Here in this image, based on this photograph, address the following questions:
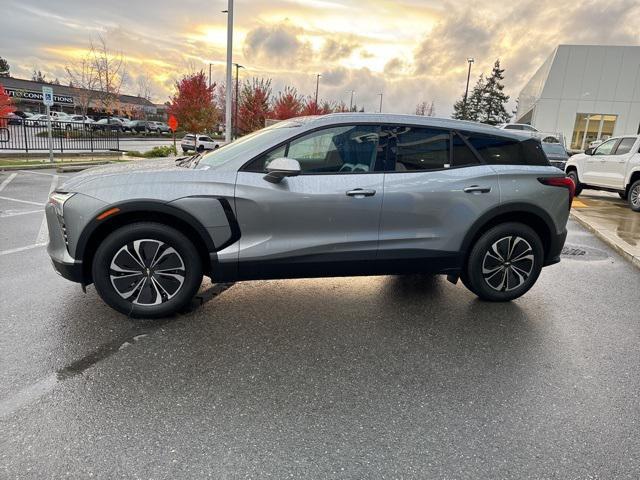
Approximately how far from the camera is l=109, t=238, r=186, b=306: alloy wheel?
367cm

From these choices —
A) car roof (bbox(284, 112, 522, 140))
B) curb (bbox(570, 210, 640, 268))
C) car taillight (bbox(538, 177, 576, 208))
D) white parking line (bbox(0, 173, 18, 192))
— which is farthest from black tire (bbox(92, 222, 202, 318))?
white parking line (bbox(0, 173, 18, 192))

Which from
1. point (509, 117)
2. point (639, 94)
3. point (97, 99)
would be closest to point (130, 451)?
point (639, 94)

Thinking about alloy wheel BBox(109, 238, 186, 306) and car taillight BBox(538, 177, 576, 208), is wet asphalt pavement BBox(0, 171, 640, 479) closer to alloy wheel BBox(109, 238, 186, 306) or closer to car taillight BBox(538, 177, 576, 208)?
alloy wheel BBox(109, 238, 186, 306)

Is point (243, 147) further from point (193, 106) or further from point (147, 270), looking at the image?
point (193, 106)

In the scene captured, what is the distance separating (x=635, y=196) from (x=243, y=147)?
11.1m

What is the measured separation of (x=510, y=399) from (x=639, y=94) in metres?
37.1

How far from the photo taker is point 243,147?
399 cm

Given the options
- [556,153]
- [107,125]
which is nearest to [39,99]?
[107,125]

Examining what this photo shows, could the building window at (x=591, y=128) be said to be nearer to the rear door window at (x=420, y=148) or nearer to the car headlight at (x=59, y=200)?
the rear door window at (x=420, y=148)

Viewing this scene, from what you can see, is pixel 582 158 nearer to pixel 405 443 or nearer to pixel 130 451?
pixel 405 443

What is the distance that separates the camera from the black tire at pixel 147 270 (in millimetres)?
3631

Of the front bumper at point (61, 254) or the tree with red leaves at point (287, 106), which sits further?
the tree with red leaves at point (287, 106)

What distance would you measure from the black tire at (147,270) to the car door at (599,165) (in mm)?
12184

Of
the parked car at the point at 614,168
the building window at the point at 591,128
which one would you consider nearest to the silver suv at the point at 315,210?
the parked car at the point at 614,168
